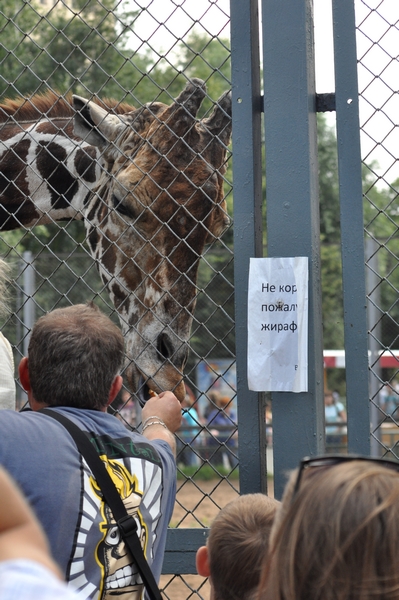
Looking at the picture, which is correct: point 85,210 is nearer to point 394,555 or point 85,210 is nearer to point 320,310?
point 320,310

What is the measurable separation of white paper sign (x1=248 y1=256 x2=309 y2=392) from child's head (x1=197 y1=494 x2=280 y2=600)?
588 mm

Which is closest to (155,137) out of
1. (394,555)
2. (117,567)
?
(117,567)

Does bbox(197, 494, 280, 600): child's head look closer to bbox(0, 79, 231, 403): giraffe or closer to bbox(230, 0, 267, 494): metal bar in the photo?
bbox(230, 0, 267, 494): metal bar

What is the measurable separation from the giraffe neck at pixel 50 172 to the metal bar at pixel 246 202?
188cm

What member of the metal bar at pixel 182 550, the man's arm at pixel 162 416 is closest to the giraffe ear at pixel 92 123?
the man's arm at pixel 162 416

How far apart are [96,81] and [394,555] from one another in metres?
12.0

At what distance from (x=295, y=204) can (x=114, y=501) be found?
1.09m

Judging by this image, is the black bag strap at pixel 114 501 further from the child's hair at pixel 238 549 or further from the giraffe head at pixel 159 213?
the giraffe head at pixel 159 213

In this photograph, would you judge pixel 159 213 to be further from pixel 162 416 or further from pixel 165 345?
pixel 162 416

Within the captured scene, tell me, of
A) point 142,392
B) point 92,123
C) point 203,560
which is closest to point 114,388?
point 203,560

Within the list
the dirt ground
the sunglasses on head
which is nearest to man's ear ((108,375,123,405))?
the sunglasses on head

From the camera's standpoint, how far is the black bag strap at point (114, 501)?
1.76 m

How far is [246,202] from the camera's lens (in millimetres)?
2357

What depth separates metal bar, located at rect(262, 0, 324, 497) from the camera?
87.4 inches
